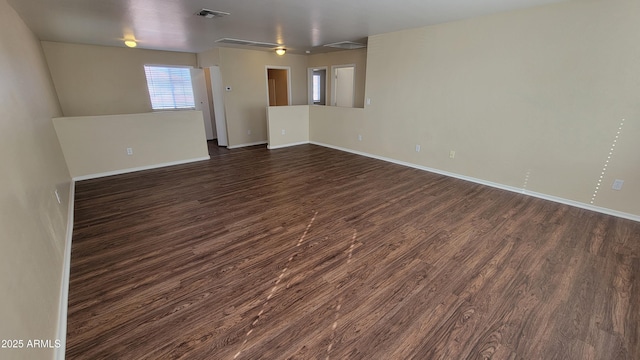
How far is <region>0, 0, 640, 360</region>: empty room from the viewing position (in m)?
1.63

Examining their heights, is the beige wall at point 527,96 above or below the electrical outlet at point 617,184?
above

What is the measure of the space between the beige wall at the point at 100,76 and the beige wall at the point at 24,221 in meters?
2.98

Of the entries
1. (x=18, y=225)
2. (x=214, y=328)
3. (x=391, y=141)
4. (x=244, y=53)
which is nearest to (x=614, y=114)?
(x=391, y=141)

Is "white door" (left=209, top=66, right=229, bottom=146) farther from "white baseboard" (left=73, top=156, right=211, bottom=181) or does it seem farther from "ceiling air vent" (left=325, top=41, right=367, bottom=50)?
"ceiling air vent" (left=325, top=41, right=367, bottom=50)

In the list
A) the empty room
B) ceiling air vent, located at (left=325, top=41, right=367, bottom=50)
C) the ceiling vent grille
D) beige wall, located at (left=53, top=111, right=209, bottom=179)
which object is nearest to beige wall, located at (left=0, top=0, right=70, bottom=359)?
the empty room

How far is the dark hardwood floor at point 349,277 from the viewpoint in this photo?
1585 mm

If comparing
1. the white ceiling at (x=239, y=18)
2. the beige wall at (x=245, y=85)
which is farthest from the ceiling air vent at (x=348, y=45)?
the beige wall at (x=245, y=85)

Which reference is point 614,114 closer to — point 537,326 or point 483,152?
point 483,152

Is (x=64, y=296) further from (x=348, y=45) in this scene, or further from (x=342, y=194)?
(x=348, y=45)

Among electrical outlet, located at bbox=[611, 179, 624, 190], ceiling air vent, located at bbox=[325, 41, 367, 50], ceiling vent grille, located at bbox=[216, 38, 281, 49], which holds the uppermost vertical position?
ceiling air vent, located at bbox=[325, 41, 367, 50]

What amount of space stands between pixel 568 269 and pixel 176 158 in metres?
5.86

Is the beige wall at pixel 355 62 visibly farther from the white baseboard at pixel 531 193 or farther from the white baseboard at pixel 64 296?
the white baseboard at pixel 64 296

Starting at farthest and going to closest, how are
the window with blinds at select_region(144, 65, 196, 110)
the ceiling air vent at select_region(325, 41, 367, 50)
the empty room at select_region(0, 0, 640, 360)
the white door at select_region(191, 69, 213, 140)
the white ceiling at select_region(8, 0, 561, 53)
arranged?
the white door at select_region(191, 69, 213, 140), the window with blinds at select_region(144, 65, 196, 110), the ceiling air vent at select_region(325, 41, 367, 50), the white ceiling at select_region(8, 0, 561, 53), the empty room at select_region(0, 0, 640, 360)

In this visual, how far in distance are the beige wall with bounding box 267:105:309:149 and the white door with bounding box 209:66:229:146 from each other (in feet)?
3.92
